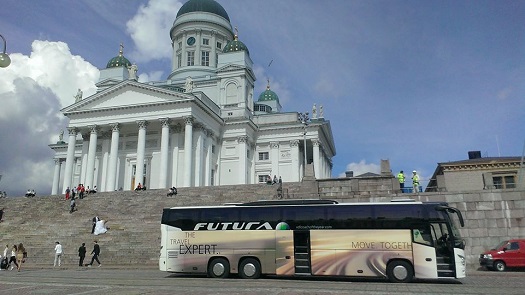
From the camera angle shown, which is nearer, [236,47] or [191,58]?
[236,47]

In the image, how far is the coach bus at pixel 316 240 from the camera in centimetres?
1530

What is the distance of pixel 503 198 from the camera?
77.5 ft

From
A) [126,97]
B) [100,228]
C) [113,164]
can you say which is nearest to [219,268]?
[100,228]

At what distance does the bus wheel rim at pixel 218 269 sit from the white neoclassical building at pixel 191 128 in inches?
1161

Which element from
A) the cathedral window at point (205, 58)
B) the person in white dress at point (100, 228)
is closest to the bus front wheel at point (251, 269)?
the person in white dress at point (100, 228)

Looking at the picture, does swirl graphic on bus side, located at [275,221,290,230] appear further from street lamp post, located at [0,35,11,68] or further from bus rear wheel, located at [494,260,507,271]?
bus rear wheel, located at [494,260,507,271]

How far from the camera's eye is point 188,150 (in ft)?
152

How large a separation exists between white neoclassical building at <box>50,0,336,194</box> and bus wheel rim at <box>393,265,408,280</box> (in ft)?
102

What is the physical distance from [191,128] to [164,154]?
13.4ft

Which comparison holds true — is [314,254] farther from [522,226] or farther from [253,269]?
[522,226]

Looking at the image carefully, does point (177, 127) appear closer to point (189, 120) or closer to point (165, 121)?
point (165, 121)

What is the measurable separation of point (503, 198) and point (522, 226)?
1.74 m

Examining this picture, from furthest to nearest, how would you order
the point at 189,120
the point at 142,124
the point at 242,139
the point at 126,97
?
the point at 242,139 → the point at 126,97 → the point at 142,124 → the point at 189,120

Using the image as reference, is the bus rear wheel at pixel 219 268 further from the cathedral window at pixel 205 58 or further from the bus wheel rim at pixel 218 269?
the cathedral window at pixel 205 58
